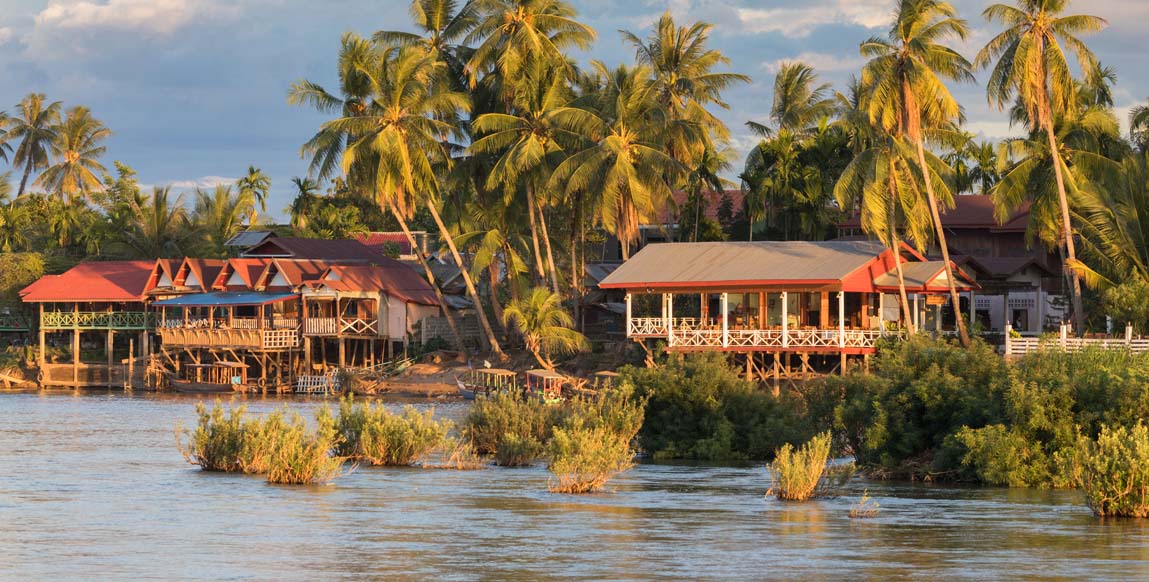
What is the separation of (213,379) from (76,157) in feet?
121

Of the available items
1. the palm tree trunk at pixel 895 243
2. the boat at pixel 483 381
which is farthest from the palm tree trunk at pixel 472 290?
the palm tree trunk at pixel 895 243

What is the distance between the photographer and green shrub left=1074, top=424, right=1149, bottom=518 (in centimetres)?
2066

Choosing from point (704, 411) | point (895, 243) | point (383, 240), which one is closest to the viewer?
point (704, 411)

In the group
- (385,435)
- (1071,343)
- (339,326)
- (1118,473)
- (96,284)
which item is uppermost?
(96,284)

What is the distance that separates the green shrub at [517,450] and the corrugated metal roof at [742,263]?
18862 millimetres

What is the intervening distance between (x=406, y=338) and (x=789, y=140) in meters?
17.9

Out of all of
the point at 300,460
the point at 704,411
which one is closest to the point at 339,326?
the point at 704,411

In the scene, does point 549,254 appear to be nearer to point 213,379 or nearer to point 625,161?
point 625,161

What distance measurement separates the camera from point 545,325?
5516 cm

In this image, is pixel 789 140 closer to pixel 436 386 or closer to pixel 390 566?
pixel 436 386

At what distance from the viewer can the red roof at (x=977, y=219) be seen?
60081 mm

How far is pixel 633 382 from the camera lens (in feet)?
104

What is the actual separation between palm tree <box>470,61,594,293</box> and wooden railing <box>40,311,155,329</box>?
2018 cm

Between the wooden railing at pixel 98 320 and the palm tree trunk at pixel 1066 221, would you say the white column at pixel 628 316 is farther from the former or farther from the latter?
the wooden railing at pixel 98 320
